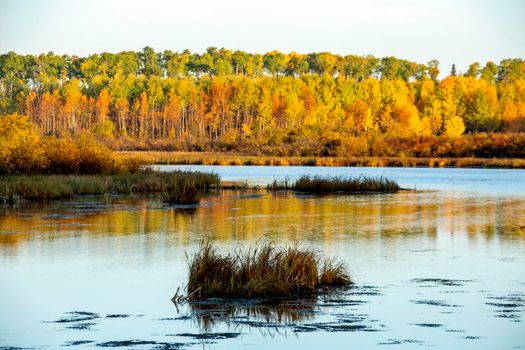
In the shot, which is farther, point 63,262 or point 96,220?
point 96,220

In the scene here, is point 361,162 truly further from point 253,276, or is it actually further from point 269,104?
point 253,276

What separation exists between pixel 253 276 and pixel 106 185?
2132 centimetres

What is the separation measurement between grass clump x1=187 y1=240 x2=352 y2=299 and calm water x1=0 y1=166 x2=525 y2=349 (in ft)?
1.46

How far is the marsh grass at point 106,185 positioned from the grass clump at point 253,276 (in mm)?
17484

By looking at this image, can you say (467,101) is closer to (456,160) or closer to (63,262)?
(456,160)

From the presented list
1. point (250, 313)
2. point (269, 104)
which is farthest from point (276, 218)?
point (269, 104)

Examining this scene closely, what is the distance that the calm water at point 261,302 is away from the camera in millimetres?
10680

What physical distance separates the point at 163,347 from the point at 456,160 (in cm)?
6196

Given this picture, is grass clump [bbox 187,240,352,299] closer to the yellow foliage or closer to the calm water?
the calm water

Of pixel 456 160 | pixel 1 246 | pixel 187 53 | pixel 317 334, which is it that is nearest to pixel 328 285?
pixel 317 334

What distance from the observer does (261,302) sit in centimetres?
Result: 1260

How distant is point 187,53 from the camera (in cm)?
15188

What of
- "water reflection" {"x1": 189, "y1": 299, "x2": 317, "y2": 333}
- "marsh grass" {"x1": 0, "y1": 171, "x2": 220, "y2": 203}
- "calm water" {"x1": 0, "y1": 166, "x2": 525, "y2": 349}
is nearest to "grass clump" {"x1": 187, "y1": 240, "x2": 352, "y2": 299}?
"water reflection" {"x1": 189, "y1": 299, "x2": 317, "y2": 333}

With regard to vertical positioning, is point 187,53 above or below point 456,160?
above
